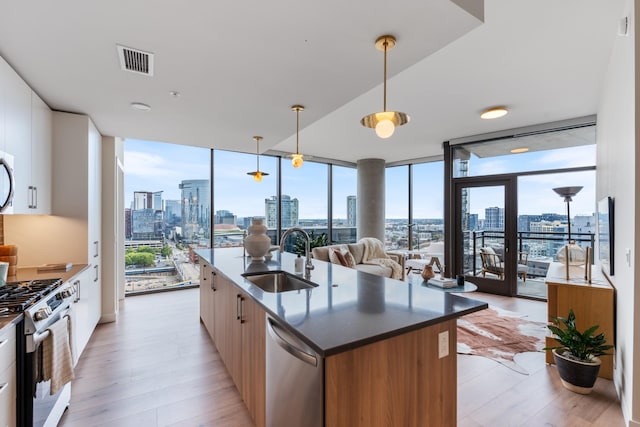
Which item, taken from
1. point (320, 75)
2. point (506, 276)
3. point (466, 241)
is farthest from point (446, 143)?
point (320, 75)

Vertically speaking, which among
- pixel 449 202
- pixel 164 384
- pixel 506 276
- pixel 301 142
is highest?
pixel 301 142

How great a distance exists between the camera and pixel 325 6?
144cm

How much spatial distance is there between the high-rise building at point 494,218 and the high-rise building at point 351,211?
10.7 feet

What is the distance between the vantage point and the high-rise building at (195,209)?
5430mm

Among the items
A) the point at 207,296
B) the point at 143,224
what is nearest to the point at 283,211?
the point at 143,224

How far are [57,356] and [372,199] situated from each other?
6285 mm

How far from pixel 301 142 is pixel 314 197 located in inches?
70.9

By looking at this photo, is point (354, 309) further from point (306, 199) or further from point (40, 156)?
point (306, 199)

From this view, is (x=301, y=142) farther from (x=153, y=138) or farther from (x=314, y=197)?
(x=153, y=138)

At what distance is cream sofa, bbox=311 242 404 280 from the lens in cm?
510

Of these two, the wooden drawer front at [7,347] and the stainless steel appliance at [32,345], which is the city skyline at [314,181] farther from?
the wooden drawer front at [7,347]

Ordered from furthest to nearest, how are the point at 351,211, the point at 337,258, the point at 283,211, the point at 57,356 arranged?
the point at 351,211, the point at 283,211, the point at 337,258, the point at 57,356

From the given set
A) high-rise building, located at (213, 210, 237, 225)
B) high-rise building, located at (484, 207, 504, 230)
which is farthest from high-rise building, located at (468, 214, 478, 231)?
high-rise building, located at (213, 210, 237, 225)

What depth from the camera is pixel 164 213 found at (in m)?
5.27
